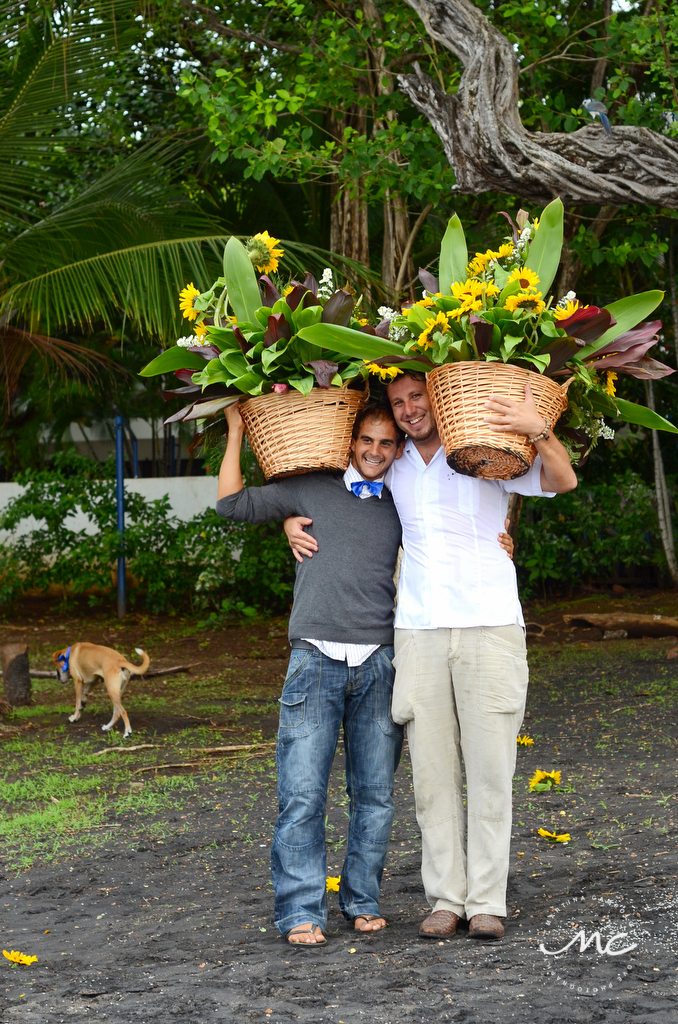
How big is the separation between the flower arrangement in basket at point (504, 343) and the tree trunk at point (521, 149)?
3.08 m

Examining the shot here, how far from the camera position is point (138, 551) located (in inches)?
480

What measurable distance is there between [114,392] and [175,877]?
13154 millimetres

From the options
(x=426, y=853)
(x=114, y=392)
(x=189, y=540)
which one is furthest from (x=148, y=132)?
(x=426, y=853)

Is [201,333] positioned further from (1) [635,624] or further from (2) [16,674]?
(1) [635,624]

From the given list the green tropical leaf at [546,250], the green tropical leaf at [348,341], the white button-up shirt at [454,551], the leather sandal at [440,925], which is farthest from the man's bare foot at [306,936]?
the green tropical leaf at [546,250]

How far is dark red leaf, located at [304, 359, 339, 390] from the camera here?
3.33 m

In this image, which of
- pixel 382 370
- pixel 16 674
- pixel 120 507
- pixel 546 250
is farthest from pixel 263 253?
pixel 120 507

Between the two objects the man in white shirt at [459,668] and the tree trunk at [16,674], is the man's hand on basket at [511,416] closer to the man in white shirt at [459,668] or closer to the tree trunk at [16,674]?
the man in white shirt at [459,668]

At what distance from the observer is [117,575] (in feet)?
40.7

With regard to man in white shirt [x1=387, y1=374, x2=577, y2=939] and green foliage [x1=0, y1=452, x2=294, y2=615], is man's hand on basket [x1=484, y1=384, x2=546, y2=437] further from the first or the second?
green foliage [x1=0, y1=452, x2=294, y2=615]

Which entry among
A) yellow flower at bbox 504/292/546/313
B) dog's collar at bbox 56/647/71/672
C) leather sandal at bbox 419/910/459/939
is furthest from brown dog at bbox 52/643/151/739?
yellow flower at bbox 504/292/546/313

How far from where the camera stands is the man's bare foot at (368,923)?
11.4ft

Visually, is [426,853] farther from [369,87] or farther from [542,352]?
[369,87]

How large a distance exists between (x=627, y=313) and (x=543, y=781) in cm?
265
